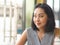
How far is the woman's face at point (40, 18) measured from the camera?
116 cm

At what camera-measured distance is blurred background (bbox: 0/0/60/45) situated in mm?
1928

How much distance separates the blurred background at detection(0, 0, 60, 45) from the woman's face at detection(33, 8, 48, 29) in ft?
2.37

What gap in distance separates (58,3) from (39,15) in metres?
0.88

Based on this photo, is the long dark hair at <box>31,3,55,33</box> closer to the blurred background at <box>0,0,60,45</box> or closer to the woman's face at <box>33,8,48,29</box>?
the woman's face at <box>33,8,48,29</box>

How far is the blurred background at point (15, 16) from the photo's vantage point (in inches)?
75.9

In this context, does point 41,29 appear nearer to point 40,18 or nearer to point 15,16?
point 40,18

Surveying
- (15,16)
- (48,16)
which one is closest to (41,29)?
(48,16)

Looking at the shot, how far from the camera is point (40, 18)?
1.17 meters

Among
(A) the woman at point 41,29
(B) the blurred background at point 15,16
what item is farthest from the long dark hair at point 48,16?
(B) the blurred background at point 15,16

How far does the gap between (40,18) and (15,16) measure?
841mm

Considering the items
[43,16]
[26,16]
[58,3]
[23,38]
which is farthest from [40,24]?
[58,3]

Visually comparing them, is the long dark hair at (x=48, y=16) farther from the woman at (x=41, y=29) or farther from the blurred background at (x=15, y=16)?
the blurred background at (x=15, y=16)

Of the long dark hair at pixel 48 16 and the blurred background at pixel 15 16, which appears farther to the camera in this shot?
the blurred background at pixel 15 16

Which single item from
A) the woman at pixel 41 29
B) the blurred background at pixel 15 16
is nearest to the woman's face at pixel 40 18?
the woman at pixel 41 29
